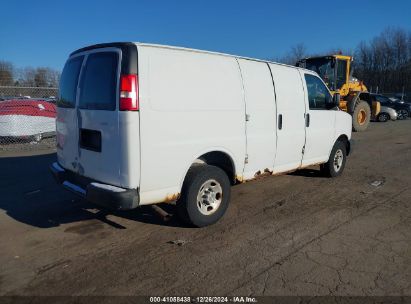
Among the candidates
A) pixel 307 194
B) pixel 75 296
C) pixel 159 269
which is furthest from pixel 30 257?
pixel 307 194

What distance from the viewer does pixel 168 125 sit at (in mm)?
4156

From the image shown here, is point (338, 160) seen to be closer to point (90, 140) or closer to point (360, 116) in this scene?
point (90, 140)

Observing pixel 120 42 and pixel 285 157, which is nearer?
pixel 120 42

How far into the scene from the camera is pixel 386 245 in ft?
14.1

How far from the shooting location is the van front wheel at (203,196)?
452 cm

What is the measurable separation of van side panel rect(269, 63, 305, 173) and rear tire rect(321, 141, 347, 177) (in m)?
1.26

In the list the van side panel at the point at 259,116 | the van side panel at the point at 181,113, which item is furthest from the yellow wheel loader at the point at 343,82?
the van side panel at the point at 181,113

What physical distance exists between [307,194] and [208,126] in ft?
8.96

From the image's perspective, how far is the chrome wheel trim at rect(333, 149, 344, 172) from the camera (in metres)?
7.58

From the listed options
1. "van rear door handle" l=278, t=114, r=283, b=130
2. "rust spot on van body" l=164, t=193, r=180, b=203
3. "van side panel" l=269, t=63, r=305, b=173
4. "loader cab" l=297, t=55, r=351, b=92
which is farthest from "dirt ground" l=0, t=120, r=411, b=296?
"loader cab" l=297, t=55, r=351, b=92

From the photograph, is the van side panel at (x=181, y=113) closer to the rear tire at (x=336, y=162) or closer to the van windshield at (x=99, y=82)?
the van windshield at (x=99, y=82)

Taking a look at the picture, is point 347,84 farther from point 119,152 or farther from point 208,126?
point 119,152

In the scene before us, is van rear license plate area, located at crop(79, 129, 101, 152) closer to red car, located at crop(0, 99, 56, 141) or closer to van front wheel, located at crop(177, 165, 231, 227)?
van front wheel, located at crop(177, 165, 231, 227)

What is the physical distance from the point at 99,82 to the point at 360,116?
1654 cm
